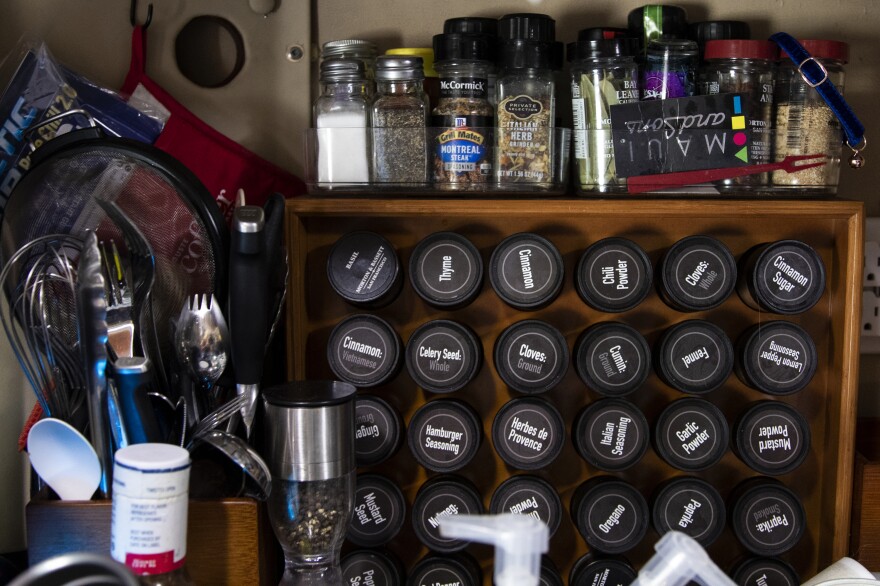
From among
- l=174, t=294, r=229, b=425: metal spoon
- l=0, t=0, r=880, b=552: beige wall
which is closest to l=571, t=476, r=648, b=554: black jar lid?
l=174, t=294, r=229, b=425: metal spoon

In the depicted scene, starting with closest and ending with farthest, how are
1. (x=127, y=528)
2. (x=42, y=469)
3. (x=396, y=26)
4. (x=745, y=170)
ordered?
(x=127, y=528), (x=42, y=469), (x=745, y=170), (x=396, y=26)

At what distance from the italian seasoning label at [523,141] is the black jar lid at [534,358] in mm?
171

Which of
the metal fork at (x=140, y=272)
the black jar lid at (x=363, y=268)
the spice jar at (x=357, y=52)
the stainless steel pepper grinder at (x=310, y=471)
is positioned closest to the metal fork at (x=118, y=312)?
the metal fork at (x=140, y=272)

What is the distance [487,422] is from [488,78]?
1.34 feet

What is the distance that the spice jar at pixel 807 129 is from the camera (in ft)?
3.39

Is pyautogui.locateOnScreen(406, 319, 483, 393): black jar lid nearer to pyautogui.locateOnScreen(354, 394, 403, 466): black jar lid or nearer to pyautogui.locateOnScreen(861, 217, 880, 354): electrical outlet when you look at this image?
pyautogui.locateOnScreen(354, 394, 403, 466): black jar lid

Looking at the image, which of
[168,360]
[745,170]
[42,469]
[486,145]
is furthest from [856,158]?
[42,469]

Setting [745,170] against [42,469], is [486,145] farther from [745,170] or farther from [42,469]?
[42,469]

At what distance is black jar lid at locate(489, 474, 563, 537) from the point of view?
1.04 m

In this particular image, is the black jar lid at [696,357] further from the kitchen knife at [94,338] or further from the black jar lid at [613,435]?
the kitchen knife at [94,338]

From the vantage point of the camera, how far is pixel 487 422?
3.65 ft

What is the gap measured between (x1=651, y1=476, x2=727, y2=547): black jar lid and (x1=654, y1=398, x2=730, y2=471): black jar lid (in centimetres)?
3

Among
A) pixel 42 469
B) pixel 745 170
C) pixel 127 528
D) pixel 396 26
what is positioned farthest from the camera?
pixel 396 26

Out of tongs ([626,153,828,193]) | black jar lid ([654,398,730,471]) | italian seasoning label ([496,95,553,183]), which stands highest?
italian seasoning label ([496,95,553,183])
